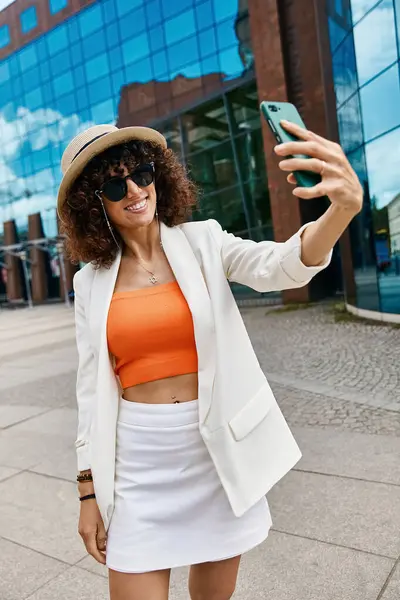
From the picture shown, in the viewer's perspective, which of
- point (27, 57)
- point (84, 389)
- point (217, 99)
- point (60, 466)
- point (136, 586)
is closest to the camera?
point (136, 586)

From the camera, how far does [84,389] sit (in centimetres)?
189

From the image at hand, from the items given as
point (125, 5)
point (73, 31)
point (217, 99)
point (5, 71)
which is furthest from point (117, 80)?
point (5, 71)

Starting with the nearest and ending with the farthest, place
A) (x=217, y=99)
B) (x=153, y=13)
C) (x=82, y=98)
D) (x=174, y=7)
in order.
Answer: (x=217, y=99) < (x=174, y=7) < (x=153, y=13) < (x=82, y=98)

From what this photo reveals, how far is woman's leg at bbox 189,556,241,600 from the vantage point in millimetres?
1863

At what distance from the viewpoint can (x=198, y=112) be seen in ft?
68.6

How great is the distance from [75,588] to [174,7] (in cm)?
2422

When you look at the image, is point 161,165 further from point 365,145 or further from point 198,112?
point 198,112

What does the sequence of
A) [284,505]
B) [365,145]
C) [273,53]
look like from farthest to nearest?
[273,53]
[365,145]
[284,505]

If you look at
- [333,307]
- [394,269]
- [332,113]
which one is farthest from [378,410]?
[332,113]

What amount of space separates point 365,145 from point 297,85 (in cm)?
657

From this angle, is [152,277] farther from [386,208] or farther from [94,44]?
[94,44]

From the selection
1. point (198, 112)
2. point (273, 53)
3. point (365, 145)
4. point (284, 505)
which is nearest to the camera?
point (284, 505)

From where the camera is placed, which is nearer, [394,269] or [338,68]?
[394,269]

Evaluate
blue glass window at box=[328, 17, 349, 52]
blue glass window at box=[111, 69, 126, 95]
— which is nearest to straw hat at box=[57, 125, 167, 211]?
blue glass window at box=[328, 17, 349, 52]
